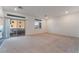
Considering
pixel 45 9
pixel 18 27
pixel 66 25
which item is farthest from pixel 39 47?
pixel 18 27

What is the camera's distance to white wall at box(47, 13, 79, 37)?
7.90 meters

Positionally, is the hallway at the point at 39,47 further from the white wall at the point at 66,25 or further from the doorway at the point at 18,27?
the doorway at the point at 18,27

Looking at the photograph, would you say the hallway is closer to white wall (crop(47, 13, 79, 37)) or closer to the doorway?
white wall (crop(47, 13, 79, 37))

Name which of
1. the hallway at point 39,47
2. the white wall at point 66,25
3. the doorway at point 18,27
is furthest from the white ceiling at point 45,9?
the hallway at point 39,47

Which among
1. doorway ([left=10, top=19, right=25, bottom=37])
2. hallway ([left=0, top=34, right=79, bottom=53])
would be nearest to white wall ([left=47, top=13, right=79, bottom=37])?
hallway ([left=0, top=34, right=79, bottom=53])

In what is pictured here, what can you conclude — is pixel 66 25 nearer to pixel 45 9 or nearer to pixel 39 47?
pixel 45 9

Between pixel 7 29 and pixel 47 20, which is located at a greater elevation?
pixel 47 20

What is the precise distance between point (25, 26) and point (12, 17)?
2.07 metres

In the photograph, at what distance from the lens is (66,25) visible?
9.02 meters

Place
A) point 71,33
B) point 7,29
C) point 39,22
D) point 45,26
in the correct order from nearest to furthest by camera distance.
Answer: point 7,29 → point 71,33 → point 39,22 → point 45,26
